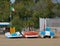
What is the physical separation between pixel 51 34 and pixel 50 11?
17.6 m

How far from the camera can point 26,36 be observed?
2548 cm

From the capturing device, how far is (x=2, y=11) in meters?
48.5

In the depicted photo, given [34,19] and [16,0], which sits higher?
[16,0]

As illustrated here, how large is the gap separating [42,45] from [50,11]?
25.5 meters

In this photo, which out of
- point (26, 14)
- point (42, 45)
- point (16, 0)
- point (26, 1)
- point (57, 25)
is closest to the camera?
point (42, 45)

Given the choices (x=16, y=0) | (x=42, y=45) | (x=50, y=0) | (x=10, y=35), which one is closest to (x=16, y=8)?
(x=50, y=0)

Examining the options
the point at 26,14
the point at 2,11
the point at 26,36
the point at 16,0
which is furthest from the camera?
the point at 16,0

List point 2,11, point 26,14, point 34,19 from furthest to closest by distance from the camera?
point 2,11, point 26,14, point 34,19

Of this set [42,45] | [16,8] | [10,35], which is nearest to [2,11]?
[16,8]

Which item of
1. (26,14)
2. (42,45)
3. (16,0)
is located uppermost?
(16,0)

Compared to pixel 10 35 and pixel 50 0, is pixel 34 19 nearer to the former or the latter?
pixel 50 0

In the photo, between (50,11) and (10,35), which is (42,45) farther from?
(50,11)

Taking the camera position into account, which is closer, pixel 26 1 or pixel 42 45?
pixel 42 45

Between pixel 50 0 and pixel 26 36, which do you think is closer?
pixel 26 36
